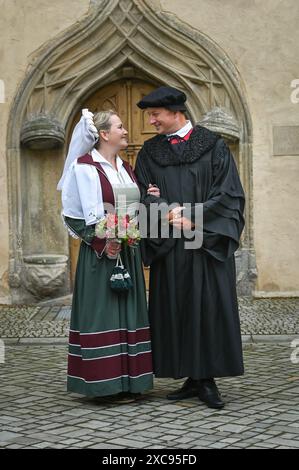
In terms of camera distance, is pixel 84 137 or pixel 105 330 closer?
pixel 105 330

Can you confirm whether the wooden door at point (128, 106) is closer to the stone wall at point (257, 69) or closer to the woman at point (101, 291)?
the stone wall at point (257, 69)

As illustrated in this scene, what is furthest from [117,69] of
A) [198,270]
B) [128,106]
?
[198,270]

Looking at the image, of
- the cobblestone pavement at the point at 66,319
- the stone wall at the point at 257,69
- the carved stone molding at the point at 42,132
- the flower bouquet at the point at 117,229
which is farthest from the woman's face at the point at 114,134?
the stone wall at the point at 257,69

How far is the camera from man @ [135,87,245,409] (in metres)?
4.93

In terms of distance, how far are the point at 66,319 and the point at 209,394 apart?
12.7 feet

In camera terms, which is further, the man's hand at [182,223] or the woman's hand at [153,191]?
the woman's hand at [153,191]

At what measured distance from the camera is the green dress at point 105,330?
15.9 feet

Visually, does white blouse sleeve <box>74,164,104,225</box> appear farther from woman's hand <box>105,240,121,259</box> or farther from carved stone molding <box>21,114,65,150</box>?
carved stone molding <box>21,114,65,150</box>

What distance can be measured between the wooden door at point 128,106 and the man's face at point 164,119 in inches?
197

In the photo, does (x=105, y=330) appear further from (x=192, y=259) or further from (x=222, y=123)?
(x=222, y=123)

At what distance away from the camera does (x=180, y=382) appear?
5676 mm

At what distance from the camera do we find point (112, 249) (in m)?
4.89

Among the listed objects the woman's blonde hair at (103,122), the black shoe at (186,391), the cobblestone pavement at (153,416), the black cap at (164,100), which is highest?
the black cap at (164,100)

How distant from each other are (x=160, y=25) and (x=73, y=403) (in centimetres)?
601
